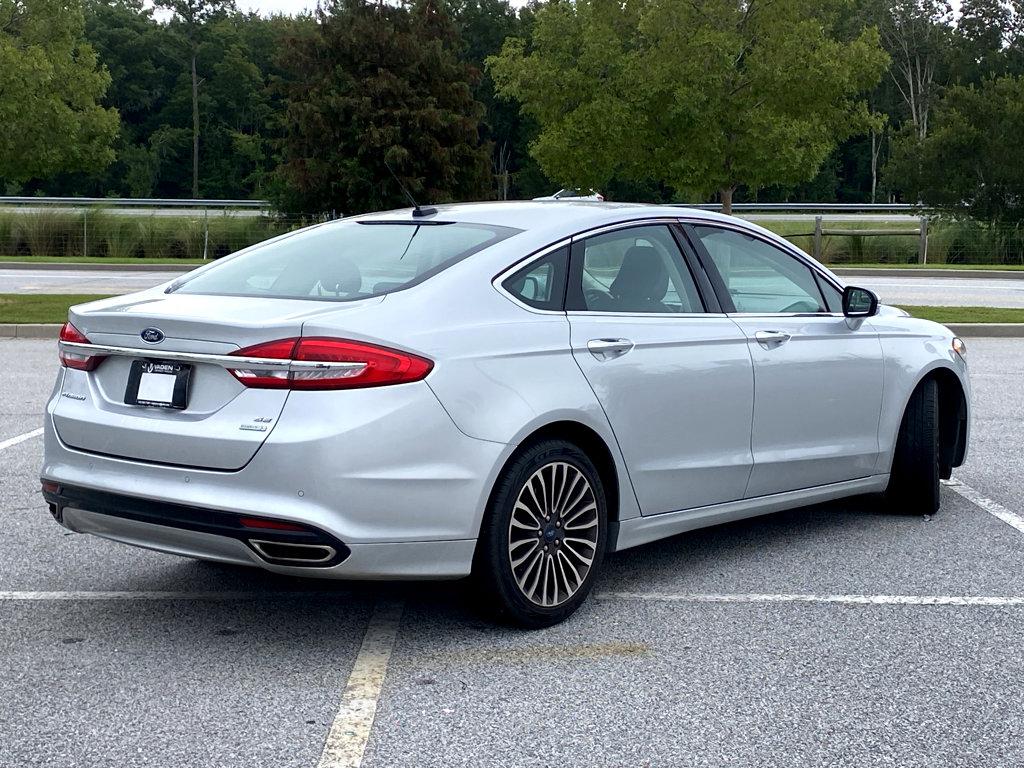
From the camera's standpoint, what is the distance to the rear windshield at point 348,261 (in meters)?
4.96

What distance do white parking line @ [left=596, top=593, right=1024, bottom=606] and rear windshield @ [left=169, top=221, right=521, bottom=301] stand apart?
1.48 meters

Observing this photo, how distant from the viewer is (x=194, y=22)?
97.6 meters

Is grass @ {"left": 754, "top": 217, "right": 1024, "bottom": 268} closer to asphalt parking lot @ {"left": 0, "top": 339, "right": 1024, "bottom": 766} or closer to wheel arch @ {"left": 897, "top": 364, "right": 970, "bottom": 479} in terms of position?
wheel arch @ {"left": 897, "top": 364, "right": 970, "bottom": 479}

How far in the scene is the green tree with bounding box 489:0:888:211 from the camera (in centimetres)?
2720

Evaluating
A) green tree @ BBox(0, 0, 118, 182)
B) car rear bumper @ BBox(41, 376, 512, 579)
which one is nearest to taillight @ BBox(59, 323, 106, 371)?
car rear bumper @ BBox(41, 376, 512, 579)

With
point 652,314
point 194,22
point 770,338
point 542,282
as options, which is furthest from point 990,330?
point 194,22

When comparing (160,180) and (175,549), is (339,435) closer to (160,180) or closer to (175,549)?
(175,549)

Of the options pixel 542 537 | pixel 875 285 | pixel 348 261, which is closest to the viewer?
pixel 542 537

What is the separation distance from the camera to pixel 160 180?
90938mm

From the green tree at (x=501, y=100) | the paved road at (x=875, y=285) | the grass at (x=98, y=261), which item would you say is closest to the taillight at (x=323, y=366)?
the paved road at (x=875, y=285)

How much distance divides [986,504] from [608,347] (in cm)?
302

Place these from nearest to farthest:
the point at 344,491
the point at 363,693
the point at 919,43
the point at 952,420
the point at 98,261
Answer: the point at 363,693, the point at 344,491, the point at 952,420, the point at 98,261, the point at 919,43

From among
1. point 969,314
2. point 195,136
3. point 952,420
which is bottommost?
point 969,314

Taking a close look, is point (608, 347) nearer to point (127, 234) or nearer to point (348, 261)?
point (348, 261)
